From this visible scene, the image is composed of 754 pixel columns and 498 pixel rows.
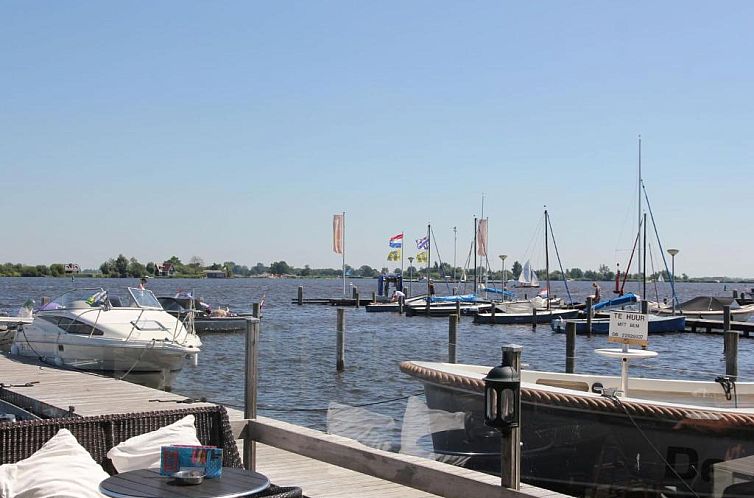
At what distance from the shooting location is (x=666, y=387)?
34.7 ft

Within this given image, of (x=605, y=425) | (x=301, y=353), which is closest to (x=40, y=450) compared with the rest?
(x=605, y=425)

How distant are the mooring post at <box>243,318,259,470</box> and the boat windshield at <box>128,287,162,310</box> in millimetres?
12791

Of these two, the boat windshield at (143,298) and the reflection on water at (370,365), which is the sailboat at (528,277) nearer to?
the reflection on water at (370,365)

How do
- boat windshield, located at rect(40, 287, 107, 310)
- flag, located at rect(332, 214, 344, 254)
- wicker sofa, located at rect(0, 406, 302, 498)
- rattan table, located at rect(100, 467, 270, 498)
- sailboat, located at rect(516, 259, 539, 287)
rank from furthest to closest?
1. sailboat, located at rect(516, 259, 539, 287)
2. flag, located at rect(332, 214, 344, 254)
3. boat windshield, located at rect(40, 287, 107, 310)
4. wicker sofa, located at rect(0, 406, 302, 498)
5. rattan table, located at rect(100, 467, 270, 498)

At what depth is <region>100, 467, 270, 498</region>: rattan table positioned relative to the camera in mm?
4285

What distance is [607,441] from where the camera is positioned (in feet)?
27.7

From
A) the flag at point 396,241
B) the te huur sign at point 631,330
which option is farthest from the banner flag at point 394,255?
the te huur sign at point 631,330

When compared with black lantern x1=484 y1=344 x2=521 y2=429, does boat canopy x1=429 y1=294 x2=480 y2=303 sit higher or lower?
lower

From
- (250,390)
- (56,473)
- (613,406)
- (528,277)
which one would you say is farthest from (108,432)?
(528,277)

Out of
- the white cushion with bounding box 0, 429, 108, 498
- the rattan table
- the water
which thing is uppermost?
the rattan table

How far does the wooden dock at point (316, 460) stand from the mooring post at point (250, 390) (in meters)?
0.12

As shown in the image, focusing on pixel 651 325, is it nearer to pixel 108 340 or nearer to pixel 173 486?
pixel 108 340

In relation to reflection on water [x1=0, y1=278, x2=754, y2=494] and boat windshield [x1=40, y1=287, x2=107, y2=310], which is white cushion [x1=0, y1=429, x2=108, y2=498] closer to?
reflection on water [x1=0, y1=278, x2=754, y2=494]

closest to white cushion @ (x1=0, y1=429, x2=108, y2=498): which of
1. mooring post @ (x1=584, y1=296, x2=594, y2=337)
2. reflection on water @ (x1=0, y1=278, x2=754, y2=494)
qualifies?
reflection on water @ (x1=0, y1=278, x2=754, y2=494)
